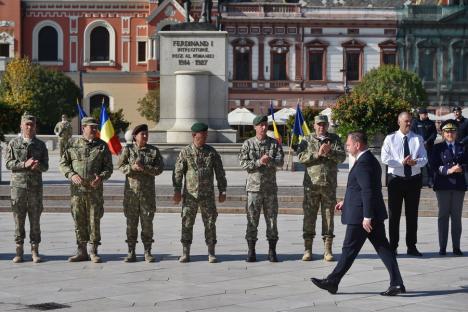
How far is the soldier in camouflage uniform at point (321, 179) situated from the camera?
526 inches

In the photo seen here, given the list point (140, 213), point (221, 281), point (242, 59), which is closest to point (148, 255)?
point (140, 213)

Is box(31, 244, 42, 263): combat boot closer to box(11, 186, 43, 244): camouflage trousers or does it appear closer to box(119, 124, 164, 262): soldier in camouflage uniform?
box(11, 186, 43, 244): camouflage trousers

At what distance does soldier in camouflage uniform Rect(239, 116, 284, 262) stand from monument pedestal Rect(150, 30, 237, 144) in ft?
54.0

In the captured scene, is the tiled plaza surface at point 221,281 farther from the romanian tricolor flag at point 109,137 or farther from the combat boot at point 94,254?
the romanian tricolor flag at point 109,137

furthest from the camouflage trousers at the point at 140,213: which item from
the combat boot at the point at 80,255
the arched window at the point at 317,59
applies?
the arched window at the point at 317,59

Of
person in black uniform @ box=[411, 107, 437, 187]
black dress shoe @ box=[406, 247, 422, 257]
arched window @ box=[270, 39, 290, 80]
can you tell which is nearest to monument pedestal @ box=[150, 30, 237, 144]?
person in black uniform @ box=[411, 107, 437, 187]

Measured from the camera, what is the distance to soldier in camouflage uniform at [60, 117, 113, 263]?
13.3 meters

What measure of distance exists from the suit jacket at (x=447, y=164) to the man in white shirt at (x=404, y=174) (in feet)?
0.99

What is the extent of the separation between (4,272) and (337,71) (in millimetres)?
60655

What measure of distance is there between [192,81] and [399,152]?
16596 mm

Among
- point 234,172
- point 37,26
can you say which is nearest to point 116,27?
point 37,26

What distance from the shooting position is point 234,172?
31.3 meters

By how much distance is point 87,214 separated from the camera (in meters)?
13.4

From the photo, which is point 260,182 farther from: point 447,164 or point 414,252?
point 447,164
